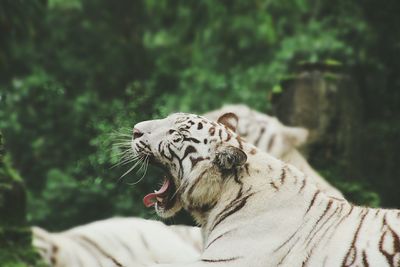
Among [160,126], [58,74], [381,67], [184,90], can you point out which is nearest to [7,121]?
[184,90]

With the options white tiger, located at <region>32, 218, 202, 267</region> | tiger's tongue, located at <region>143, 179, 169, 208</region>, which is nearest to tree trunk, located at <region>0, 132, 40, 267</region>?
white tiger, located at <region>32, 218, 202, 267</region>

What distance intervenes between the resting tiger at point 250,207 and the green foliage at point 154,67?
11.5ft

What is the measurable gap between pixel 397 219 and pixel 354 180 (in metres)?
5.73

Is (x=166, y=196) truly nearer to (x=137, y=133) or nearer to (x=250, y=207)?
(x=137, y=133)

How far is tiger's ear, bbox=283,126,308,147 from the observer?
29.6ft

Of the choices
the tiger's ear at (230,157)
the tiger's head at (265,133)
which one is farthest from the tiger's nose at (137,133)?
the tiger's head at (265,133)

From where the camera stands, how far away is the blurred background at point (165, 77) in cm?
1007

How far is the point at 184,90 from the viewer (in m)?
15.8

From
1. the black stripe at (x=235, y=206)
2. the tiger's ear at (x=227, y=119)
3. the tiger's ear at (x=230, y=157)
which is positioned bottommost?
the black stripe at (x=235, y=206)

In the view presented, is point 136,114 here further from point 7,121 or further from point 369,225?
point 7,121

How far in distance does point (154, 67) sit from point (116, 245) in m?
12.5

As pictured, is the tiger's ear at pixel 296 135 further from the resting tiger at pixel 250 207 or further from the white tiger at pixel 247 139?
the resting tiger at pixel 250 207

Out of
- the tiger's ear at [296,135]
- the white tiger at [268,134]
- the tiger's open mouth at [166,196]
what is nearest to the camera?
the tiger's open mouth at [166,196]

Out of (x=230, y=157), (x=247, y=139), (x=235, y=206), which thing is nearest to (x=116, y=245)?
(x=235, y=206)
